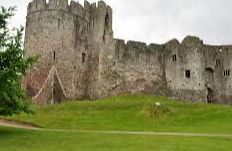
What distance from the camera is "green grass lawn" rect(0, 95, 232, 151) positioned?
22.6 m

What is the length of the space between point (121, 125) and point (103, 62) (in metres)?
20.0

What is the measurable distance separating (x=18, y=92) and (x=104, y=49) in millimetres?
26648

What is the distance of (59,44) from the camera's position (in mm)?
52031

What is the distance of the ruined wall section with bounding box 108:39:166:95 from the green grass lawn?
1.81 m

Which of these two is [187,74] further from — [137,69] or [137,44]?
[137,44]

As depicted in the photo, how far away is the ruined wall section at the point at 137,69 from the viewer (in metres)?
56.3

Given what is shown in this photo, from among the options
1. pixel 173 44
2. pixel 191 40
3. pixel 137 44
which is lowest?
pixel 137 44

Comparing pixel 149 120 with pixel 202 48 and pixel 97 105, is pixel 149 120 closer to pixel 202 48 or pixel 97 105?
pixel 97 105

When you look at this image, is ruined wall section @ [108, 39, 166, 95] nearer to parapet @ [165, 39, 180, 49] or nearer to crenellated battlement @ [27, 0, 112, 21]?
parapet @ [165, 39, 180, 49]

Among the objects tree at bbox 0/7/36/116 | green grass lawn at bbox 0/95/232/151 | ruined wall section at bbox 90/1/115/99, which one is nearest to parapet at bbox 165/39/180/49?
ruined wall section at bbox 90/1/115/99

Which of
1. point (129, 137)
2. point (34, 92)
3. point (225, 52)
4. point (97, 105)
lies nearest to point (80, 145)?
point (129, 137)

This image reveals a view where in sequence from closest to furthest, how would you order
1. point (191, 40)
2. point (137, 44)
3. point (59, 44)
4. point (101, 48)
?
1. point (59, 44)
2. point (101, 48)
3. point (137, 44)
4. point (191, 40)

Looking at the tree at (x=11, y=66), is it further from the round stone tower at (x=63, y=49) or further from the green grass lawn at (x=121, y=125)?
the round stone tower at (x=63, y=49)

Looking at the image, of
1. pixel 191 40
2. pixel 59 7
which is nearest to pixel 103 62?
pixel 59 7
